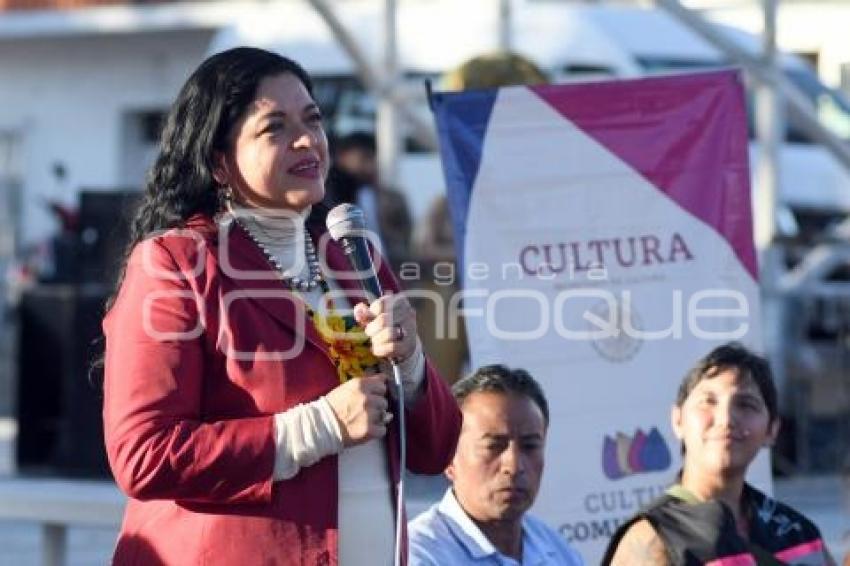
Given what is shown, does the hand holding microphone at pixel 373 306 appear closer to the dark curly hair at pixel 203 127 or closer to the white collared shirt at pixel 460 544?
the dark curly hair at pixel 203 127

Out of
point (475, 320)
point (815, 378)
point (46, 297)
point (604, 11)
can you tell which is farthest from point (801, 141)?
point (475, 320)

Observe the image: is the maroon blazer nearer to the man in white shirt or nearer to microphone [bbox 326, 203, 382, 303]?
microphone [bbox 326, 203, 382, 303]

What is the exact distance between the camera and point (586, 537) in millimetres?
5965

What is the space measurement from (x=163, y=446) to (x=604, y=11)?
15065 millimetres

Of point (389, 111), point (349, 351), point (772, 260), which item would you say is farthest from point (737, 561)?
point (389, 111)

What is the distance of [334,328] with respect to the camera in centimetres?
400

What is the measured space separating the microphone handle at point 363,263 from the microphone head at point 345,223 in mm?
14

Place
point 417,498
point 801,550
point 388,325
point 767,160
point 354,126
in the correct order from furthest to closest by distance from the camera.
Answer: point 354,126
point 767,160
point 417,498
point 801,550
point 388,325

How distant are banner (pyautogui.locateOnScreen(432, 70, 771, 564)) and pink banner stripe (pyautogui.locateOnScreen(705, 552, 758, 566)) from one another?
1.23 metres

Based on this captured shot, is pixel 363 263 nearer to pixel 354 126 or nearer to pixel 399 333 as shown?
pixel 399 333

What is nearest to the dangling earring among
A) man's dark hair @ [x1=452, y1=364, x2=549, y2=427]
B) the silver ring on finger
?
the silver ring on finger

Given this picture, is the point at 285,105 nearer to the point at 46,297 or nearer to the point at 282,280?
the point at 282,280

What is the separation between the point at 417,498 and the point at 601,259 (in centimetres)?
241

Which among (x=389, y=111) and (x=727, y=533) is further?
(x=389, y=111)
